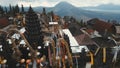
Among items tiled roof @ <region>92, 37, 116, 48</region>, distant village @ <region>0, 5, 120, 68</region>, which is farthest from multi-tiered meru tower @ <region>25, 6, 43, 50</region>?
tiled roof @ <region>92, 37, 116, 48</region>

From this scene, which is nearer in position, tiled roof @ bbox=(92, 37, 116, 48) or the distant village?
the distant village

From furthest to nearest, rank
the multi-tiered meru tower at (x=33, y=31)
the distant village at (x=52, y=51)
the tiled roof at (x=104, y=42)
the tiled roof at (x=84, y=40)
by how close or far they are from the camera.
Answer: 1. the tiled roof at (x=84, y=40)
2. the tiled roof at (x=104, y=42)
3. the multi-tiered meru tower at (x=33, y=31)
4. the distant village at (x=52, y=51)

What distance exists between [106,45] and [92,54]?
13.7 metres

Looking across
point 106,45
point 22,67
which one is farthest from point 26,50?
point 106,45

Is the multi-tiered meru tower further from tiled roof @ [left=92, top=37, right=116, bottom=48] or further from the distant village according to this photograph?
tiled roof @ [left=92, top=37, right=116, bottom=48]

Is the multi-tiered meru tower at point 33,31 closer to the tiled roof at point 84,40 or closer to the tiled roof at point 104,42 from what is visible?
the tiled roof at point 84,40

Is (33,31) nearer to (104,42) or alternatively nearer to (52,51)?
(52,51)

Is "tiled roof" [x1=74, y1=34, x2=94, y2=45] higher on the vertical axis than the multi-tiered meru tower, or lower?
lower

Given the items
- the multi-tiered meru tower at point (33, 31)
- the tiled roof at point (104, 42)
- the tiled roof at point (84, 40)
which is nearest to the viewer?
the multi-tiered meru tower at point (33, 31)

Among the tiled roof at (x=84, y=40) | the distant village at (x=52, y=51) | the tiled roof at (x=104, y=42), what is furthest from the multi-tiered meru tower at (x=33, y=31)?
the tiled roof at (x=104, y=42)

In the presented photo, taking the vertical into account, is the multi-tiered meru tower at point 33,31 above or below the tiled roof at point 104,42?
above

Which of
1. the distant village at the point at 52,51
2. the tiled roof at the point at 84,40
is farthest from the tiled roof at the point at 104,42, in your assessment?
the tiled roof at the point at 84,40

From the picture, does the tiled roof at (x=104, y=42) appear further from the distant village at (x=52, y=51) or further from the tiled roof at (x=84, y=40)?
the tiled roof at (x=84, y=40)

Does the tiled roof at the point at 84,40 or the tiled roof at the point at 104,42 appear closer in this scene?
the tiled roof at the point at 104,42
